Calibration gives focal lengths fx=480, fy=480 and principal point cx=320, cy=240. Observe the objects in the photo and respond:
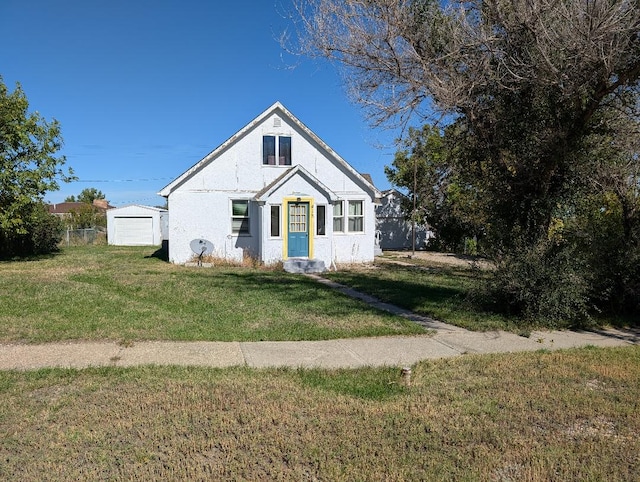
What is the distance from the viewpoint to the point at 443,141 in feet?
35.7

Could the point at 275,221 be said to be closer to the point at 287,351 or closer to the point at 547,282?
the point at 547,282

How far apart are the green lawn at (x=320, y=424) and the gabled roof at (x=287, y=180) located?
1285 cm

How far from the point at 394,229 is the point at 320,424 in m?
31.0

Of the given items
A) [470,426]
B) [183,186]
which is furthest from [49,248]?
[470,426]

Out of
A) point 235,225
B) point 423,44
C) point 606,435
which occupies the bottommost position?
point 606,435

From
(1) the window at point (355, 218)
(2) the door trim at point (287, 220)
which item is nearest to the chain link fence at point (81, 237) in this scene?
(2) the door trim at point (287, 220)

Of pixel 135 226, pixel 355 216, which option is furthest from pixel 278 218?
pixel 135 226

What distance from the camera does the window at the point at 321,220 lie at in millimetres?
19031

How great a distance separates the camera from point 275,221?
18547 millimetres

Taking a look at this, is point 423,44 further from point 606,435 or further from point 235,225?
point 235,225

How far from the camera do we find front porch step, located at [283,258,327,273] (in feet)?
57.9

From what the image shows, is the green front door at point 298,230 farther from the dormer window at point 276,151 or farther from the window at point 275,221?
the dormer window at point 276,151

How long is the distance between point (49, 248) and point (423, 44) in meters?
23.4

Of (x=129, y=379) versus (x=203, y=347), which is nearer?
(x=129, y=379)
